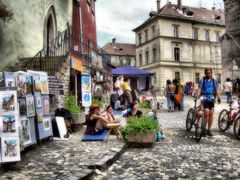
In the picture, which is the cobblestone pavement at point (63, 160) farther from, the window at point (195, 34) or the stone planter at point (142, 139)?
the window at point (195, 34)

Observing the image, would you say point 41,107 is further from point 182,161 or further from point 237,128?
point 237,128

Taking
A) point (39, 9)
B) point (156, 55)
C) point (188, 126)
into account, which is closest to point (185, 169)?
point (188, 126)

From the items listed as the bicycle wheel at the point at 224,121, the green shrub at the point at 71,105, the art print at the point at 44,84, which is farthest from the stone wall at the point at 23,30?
the bicycle wheel at the point at 224,121

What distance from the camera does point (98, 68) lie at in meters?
18.8

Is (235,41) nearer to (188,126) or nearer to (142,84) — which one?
(142,84)

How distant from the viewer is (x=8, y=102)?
640cm

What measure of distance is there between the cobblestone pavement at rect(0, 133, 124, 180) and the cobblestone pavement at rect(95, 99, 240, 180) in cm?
32

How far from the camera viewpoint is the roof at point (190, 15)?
181 ft

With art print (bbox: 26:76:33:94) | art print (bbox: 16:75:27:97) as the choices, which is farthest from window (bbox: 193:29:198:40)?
art print (bbox: 16:75:27:97)

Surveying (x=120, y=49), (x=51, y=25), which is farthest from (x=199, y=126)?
(x=120, y=49)

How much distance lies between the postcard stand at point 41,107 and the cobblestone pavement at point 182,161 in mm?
2001

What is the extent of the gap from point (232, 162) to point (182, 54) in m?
48.9

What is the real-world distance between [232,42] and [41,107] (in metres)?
33.2

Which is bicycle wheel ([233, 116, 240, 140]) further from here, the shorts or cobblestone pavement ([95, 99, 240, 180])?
the shorts
